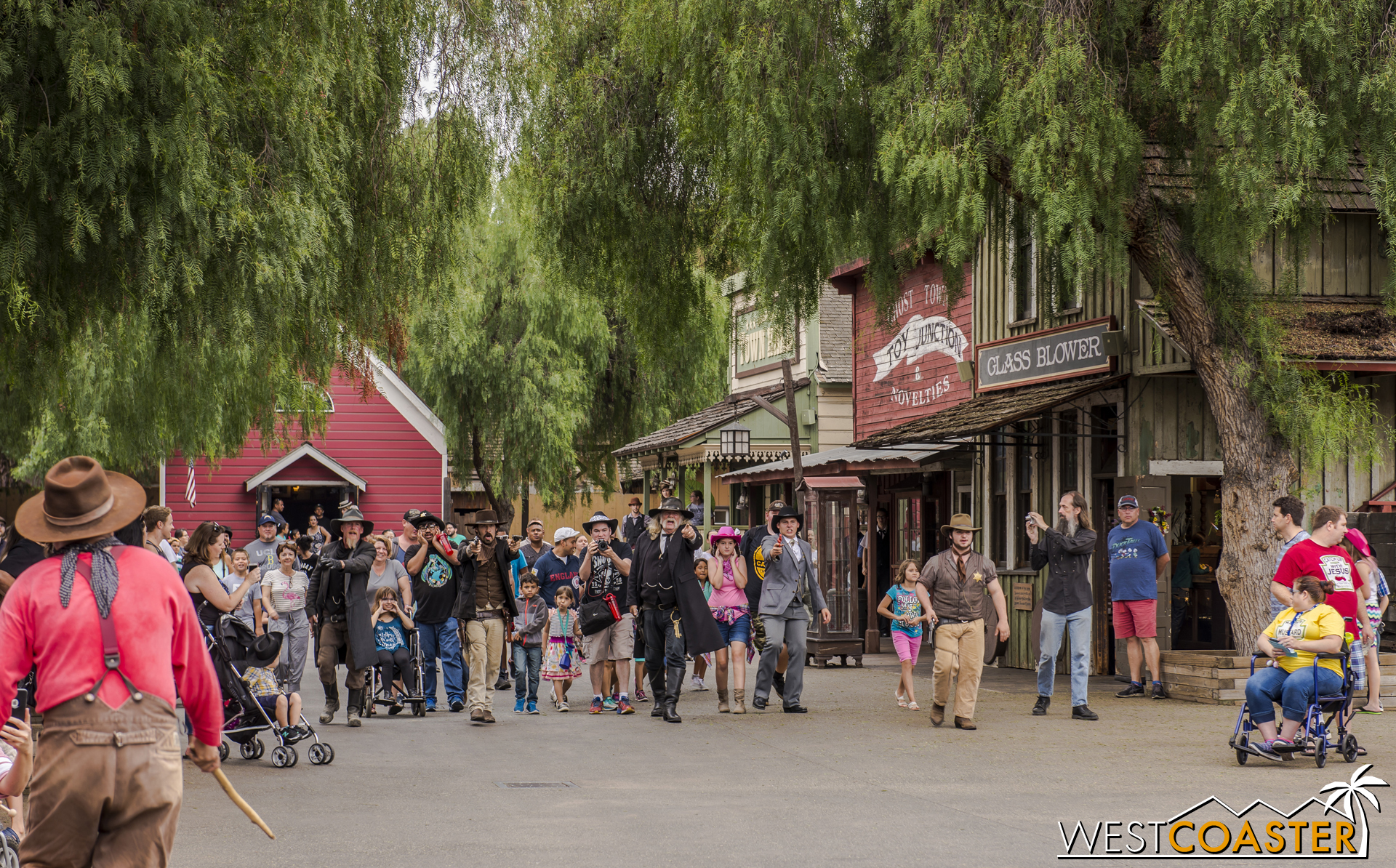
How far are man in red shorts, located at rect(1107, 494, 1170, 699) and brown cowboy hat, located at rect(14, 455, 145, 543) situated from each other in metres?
11.1

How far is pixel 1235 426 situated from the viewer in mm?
14055

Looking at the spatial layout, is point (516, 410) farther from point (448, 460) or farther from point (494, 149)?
point (494, 149)

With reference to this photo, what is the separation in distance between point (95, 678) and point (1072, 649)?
32.1 ft

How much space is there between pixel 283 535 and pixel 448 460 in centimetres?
1852

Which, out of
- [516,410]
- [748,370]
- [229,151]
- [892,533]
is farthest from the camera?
[516,410]

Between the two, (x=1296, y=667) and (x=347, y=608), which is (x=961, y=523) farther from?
(x=347, y=608)

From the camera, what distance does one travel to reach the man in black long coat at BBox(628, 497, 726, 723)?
13.7 m

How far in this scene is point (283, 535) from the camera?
18.9m

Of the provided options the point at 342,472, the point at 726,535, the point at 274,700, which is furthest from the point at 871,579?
the point at 342,472

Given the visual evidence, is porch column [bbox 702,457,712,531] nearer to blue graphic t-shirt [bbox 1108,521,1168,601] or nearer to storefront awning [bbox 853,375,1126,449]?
storefront awning [bbox 853,375,1126,449]

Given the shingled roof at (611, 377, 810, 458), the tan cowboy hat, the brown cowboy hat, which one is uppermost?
the shingled roof at (611, 377, 810, 458)

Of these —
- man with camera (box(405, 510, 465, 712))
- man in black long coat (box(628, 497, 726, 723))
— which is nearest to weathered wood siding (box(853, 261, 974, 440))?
Result: man in black long coat (box(628, 497, 726, 723))

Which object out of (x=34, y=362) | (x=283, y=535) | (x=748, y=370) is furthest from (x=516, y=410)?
(x=34, y=362)

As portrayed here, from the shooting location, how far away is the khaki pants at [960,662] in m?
12.5
